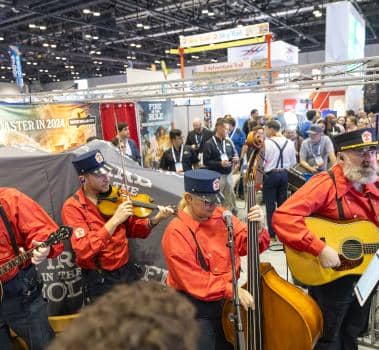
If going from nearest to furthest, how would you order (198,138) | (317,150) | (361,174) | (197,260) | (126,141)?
(197,260) < (361,174) < (317,150) < (126,141) < (198,138)

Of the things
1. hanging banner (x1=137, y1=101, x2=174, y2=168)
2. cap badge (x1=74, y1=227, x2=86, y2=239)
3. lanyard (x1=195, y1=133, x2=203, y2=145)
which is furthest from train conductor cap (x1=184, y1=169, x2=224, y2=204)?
hanging banner (x1=137, y1=101, x2=174, y2=168)

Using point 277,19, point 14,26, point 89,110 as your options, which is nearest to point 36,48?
point 14,26

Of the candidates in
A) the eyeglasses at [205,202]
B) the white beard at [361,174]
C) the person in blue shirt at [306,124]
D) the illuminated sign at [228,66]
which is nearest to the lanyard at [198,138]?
the person in blue shirt at [306,124]

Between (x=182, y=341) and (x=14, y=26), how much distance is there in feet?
55.7

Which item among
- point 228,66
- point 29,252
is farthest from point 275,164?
point 228,66

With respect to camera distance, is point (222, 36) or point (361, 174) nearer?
point (361, 174)

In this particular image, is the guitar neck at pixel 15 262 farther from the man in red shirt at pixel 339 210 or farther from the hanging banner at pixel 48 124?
the hanging banner at pixel 48 124

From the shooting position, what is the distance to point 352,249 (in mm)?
2209

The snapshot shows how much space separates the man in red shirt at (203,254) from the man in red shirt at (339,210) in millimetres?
285

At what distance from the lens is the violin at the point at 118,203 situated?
2.39 meters

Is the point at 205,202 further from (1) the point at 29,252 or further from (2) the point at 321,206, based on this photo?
(1) the point at 29,252

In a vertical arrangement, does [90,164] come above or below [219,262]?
above

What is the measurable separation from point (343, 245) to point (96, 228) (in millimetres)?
1471

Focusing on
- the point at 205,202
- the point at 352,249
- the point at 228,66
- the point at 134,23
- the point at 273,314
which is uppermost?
the point at 134,23
